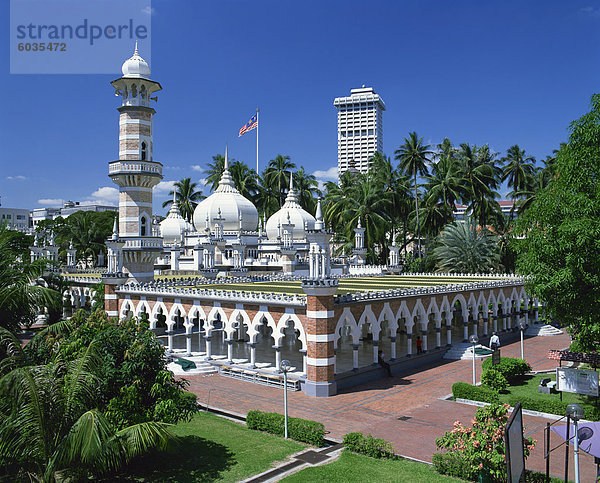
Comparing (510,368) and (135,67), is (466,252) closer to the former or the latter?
(510,368)

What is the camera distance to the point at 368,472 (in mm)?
14664

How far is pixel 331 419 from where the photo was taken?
20.7 metres

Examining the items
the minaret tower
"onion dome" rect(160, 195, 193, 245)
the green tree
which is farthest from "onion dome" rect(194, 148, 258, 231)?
the green tree

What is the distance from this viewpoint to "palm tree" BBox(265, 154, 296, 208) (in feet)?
287

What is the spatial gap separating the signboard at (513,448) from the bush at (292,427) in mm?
8891

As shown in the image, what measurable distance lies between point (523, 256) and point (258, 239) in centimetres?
4239

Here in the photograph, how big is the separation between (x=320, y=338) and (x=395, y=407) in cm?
450

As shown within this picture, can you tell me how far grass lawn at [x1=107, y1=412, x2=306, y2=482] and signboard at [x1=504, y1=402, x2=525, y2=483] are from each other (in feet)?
26.3

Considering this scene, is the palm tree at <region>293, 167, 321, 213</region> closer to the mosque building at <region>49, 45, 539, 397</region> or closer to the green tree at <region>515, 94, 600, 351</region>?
the mosque building at <region>49, 45, 539, 397</region>

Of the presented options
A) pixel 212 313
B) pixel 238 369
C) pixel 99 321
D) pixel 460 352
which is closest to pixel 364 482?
pixel 99 321

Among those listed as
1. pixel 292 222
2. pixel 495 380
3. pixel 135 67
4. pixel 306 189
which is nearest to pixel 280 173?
pixel 306 189

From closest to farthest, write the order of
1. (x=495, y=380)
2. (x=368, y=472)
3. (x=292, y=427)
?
(x=368, y=472) → (x=292, y=427) → (x=495, y=380)

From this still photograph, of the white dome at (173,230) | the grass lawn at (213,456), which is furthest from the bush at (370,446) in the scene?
the white dome at (173,230)

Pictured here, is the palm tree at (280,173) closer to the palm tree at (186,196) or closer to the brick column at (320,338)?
the palm tree at (186,196)
